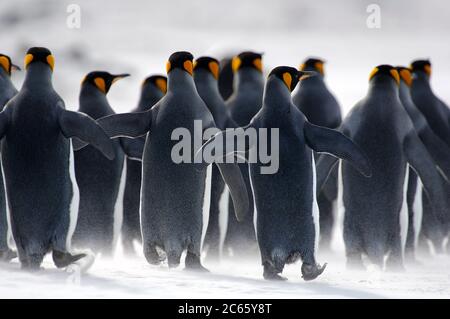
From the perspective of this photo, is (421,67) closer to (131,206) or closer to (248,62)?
(248,62)

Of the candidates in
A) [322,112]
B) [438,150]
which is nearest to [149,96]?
[322,112]

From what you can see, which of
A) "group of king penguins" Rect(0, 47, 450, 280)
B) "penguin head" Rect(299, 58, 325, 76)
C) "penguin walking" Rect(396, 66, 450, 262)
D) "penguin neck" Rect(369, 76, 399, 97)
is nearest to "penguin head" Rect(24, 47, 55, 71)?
"group of king penguins" Rect(0, 47, 450, 280)

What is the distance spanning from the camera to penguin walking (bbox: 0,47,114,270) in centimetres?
461

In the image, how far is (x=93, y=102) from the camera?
5.99 meters

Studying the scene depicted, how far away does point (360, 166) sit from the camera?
4.80 metres

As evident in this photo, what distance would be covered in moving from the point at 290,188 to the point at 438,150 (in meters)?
2.19

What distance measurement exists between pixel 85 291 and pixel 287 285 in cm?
111

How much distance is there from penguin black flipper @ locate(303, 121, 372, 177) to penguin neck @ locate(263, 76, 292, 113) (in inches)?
6.8

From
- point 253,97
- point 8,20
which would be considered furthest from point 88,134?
point 8,20

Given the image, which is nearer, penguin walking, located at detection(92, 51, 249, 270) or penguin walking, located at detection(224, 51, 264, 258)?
penguin walking, located at detection(92, 51, 249, 270)

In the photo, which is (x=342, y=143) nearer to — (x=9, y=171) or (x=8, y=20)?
(x=9, y=171)

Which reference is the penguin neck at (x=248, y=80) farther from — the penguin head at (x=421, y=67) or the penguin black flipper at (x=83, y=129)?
the penguin black flipper at (x=83, y=129)

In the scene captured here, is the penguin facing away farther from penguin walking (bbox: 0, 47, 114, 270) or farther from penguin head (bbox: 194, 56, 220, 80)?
penguin head (bbox: 194, 56, 220, 80)

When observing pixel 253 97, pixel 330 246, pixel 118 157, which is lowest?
pixel 330 246
